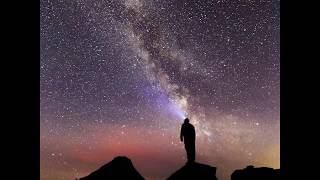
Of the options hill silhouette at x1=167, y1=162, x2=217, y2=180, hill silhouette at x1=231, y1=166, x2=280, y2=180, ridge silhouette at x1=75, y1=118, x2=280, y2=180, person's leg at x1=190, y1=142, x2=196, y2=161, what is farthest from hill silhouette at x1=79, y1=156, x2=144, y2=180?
hill silhouette at x1=231, y1=166, x2=280, y2=180

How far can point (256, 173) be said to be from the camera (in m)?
11.3

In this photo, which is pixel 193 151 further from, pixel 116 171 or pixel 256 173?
pixel 116 171

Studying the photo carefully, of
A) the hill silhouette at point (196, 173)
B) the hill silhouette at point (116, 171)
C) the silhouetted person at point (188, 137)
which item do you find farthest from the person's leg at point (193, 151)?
the hill silhouette at point (116, 171)

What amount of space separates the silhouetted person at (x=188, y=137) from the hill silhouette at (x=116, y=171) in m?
1.97

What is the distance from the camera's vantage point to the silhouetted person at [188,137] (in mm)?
13086

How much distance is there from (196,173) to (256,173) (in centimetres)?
189

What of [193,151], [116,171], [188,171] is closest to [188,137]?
[193,151]

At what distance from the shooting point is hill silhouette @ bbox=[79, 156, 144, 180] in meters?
12.8

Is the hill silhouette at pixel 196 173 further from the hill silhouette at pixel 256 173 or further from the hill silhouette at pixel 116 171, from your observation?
the hill silhouette at pixel 116 171

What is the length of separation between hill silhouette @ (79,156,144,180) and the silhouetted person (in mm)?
1975
